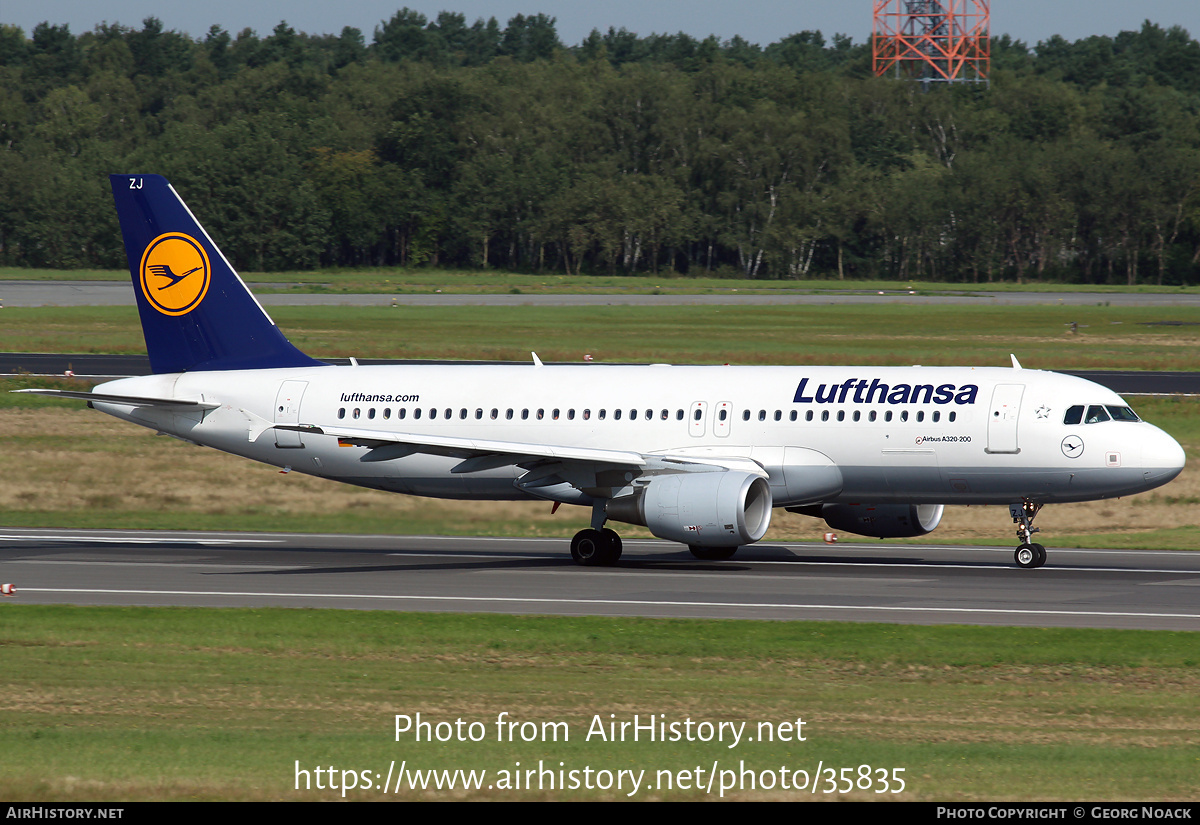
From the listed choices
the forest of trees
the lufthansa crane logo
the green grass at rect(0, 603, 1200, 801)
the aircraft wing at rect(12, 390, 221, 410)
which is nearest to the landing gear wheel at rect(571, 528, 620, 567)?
the green grass at rect(0, 603, 1200, 801)

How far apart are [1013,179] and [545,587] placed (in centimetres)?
13675

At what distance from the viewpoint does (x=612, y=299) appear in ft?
398

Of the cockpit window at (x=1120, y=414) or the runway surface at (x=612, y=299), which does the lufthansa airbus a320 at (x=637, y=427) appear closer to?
the cockpit window at (x=1120, y=414)

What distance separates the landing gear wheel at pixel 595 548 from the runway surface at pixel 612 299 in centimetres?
7915

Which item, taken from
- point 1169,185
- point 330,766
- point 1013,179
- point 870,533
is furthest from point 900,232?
point 330,766

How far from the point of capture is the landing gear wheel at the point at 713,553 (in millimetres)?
→ 35000

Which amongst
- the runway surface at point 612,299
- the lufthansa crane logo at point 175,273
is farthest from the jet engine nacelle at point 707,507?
the runway surface at point 612,299

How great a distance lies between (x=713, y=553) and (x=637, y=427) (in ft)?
11.3

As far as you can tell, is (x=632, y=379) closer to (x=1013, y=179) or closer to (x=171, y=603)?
(x=171, y=603)

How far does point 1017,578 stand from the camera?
3091cm

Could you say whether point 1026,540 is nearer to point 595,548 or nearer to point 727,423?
point 727,423

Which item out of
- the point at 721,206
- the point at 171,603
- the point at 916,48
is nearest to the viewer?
the point at 171,603

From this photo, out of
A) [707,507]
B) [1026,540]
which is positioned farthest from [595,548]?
[1026,540]

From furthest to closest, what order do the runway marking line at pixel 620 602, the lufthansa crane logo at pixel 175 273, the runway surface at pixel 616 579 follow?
the lufthansa crane logo at pixel 175 273, the runway surface at pixel 616 579, the runway marking line at pixel 620 602
